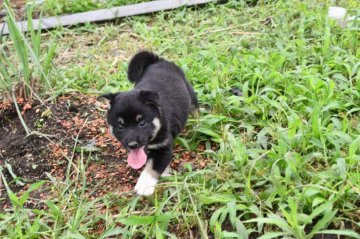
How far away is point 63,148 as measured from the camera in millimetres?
4242

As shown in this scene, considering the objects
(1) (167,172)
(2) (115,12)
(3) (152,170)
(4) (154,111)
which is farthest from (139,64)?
(2) (115,12)

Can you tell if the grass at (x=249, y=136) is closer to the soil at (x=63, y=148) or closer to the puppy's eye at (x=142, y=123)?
the soil at (x=63, y=148)

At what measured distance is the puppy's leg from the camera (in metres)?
3.51

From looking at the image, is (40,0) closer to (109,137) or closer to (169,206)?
(109,137)

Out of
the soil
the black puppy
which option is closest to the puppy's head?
the black puppy

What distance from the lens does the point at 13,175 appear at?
12.8ft

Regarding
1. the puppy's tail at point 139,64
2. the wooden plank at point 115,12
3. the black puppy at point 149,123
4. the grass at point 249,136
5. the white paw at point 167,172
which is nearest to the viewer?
the grass at point 249,136

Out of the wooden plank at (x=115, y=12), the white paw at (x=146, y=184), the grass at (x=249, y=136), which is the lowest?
the white paw at (x=146, y=184)

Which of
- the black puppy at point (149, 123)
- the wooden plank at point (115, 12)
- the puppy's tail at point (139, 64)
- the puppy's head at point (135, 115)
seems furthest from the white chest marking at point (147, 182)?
the wooden plank at point (115, 12)

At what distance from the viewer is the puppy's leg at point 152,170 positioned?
3.51 meters

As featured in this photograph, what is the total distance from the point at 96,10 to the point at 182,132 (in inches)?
146

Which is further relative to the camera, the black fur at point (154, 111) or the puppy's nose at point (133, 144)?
the black fur at point (154, 111)

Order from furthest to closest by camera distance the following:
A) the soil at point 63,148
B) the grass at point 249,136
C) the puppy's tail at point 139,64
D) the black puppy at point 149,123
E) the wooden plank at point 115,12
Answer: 1. the wooden plank at point 115,12
2. the puppy's tail at point 139,64
3. the soil at point 63,148
4. the black puppy at point 149,123
5. the grass at point 249,136

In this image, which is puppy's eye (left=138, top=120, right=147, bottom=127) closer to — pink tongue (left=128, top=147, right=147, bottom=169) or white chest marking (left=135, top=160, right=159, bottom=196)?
pink tongue (left=128, top=147, right=147, bottom=169)
